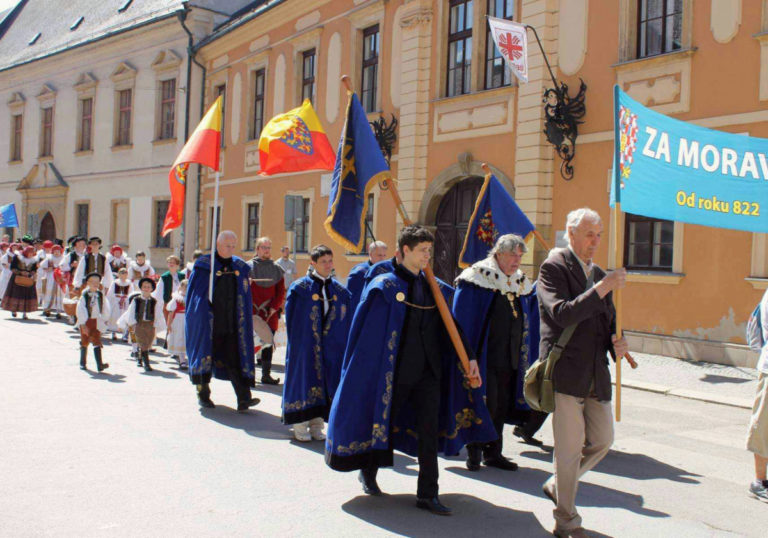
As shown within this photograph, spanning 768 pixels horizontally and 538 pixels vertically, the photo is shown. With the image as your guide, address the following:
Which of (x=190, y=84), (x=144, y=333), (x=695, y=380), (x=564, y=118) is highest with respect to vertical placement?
(x=190, y=84)

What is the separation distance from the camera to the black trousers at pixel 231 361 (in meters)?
8.00

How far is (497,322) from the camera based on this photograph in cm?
617

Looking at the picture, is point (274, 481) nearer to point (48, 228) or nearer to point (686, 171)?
point (686, 171)

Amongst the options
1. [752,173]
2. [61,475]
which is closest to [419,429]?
[61,475]

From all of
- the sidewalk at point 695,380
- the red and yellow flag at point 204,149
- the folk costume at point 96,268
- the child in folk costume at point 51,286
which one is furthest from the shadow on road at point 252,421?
the child in folk costume at point 51,286

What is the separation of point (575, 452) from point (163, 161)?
2720 centimetres

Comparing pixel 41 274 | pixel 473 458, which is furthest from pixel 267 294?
pixel 41 274

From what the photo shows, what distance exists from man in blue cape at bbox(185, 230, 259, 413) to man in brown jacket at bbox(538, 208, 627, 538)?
426 centimetres

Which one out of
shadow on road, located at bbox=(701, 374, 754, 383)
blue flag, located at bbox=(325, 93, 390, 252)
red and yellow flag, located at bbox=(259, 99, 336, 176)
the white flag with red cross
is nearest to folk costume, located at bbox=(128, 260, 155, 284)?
red and yellow flag, located at bbox=(259, 99, 336, 176)

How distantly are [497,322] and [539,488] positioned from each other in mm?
1309

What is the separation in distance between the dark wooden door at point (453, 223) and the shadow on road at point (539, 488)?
35.9ft

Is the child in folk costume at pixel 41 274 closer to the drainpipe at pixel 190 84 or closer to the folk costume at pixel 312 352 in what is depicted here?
the drainpipe at pixel 190 84

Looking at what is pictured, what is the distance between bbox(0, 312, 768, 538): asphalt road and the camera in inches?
178

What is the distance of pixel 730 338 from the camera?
11680mm
